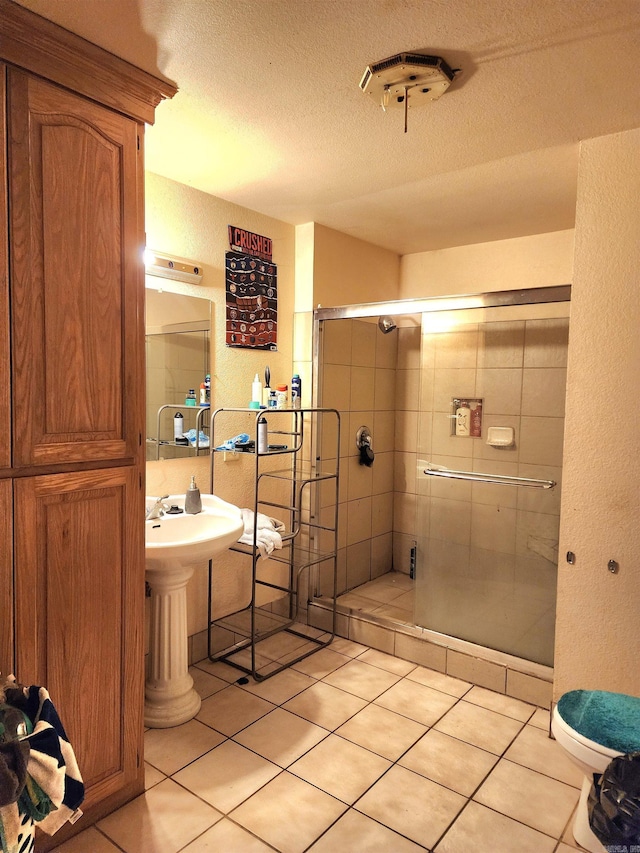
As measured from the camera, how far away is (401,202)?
278cm

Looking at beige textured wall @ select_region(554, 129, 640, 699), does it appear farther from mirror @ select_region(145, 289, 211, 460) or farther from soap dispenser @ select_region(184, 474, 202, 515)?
mirror @ select_region(145, 289, 211, 460)

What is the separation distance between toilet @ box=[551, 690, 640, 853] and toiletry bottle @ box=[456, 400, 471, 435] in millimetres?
1260

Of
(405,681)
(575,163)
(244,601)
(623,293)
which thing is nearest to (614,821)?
(405,681)

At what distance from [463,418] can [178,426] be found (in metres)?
1.37

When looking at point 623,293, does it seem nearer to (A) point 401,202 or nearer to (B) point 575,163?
(B) point 575,163

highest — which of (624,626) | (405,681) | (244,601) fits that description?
(624,626)

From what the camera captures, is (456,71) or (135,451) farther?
(135,451)

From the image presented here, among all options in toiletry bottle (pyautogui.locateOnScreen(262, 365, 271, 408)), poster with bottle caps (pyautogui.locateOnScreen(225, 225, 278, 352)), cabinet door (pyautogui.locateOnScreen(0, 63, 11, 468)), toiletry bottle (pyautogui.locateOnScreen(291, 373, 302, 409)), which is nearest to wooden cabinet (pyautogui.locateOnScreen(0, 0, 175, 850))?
cabinet door (pyautogui.locateOnScreen(0, 63, 11, 468))

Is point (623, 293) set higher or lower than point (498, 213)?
lower

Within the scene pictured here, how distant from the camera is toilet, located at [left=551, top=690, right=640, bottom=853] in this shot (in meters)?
1.60

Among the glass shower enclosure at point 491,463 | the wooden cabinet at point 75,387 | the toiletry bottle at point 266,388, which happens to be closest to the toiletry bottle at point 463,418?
the glass shower enclosure at point 491,463

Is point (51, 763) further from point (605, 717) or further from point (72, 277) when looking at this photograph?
point (605, 717)

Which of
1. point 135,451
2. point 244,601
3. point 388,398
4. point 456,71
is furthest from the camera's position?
point 388,398

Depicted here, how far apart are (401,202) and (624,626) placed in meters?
2.10
